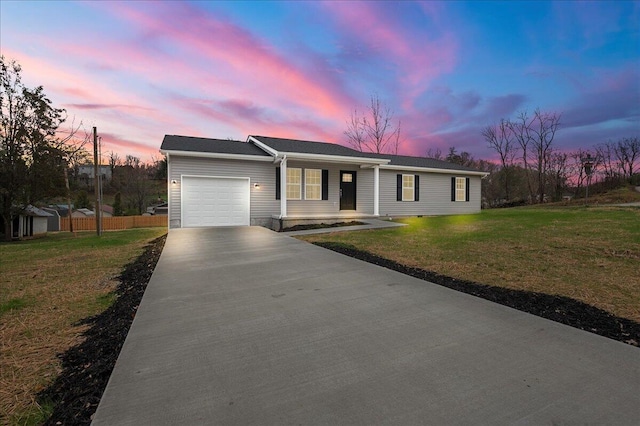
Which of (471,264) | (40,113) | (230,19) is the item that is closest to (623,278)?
(471,264)

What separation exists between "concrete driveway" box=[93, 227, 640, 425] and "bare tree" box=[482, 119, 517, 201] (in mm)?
35705

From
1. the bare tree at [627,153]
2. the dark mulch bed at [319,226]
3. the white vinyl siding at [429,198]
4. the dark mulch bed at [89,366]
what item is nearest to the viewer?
the dark mulch bed at [89,366]

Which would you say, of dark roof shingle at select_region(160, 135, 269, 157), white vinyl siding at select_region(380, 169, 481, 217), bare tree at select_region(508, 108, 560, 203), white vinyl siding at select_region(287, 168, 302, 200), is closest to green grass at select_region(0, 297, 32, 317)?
dark roof shingle at select_region(160, 135, 269, 157)

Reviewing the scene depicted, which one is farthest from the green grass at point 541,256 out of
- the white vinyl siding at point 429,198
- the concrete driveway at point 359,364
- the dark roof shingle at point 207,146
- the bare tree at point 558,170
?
the bare tree at point 558,170

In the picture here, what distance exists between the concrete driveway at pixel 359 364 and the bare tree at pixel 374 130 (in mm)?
28813

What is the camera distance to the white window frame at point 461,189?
18.6 metres

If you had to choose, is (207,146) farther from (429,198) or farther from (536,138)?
(536,138)

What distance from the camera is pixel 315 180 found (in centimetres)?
1440

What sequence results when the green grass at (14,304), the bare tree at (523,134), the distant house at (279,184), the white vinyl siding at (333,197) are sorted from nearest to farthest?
the green grass at (14,304) → the distant house at (279,184) → the white vinyl siding at (333,197) → the bare tree at (523,134)

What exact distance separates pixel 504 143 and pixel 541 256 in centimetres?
3336

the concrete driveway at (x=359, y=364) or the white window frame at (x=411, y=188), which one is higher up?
the white window frame at (x=411, y=188)

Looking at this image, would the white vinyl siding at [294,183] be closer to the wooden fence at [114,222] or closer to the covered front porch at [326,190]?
the covered front porch at [326,190]

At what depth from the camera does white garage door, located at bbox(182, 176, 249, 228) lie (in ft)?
40.8

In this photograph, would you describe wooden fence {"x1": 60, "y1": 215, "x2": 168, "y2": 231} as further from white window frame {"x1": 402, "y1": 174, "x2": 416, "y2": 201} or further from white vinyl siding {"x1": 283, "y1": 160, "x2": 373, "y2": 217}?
white window frame {"x1": 402, "y1": 174, "x2": 416, "y2": 201}
